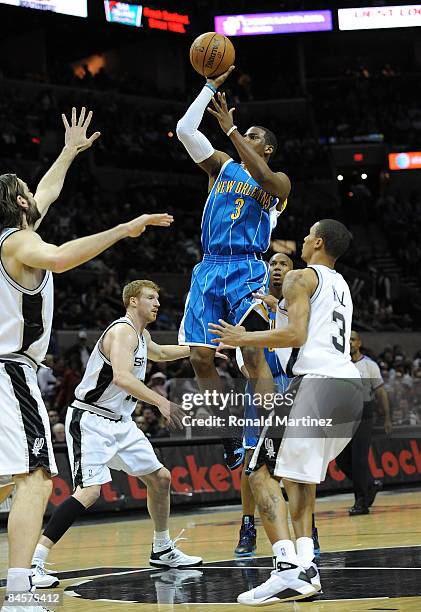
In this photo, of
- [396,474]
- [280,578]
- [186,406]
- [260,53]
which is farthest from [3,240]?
[260,53]

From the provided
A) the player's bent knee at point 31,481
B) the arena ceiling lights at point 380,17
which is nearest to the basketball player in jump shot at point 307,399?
the player's bent knee at point 31,481

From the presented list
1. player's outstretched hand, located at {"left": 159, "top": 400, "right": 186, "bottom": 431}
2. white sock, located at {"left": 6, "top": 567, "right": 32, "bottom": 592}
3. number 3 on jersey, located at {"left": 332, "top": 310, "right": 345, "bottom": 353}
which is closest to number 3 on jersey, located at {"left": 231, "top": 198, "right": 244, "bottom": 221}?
number 3 on jersey, located at {"left": 332, "top": 310, "right": 345, "bottom": 353}

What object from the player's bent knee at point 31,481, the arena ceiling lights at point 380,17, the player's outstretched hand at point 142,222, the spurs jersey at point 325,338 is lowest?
the player's bent knee at point 31,481

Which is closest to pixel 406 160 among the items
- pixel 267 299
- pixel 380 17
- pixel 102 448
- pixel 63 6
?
pixel 380 17

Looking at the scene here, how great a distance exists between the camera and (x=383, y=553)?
7.26 metres

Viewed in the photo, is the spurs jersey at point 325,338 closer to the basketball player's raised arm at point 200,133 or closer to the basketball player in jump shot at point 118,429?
the basketball player's raised arm at point 200,133

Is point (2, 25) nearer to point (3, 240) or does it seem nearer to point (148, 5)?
point (148, 5)

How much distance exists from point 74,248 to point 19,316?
554mm

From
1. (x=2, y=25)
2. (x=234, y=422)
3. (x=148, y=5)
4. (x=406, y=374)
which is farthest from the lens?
(x=2, y=25)

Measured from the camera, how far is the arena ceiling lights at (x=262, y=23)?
2833 centimetres

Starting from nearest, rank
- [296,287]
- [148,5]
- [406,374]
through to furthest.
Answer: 1. [296,287]
2. [406,374]
3. [148,5]

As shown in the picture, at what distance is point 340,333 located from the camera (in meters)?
5.77

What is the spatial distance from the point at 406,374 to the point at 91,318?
6.09 meters

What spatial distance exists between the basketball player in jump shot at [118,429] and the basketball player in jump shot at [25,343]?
74.0 inches
